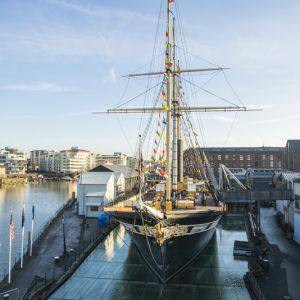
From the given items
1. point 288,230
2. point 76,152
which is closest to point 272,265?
point 288,230

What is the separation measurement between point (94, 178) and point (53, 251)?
17847 mm

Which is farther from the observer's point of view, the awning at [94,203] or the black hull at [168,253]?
the awning at [94,203]

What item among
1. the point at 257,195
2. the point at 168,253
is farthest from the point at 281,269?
the point at 257,195

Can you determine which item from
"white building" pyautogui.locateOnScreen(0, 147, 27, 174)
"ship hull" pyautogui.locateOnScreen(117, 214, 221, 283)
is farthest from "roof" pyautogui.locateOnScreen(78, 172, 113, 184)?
"white building" pyautogui.locateOnScreen(0, 147, 27, 174)

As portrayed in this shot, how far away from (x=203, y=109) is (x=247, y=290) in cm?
1690

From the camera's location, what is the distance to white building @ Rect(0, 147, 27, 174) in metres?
157

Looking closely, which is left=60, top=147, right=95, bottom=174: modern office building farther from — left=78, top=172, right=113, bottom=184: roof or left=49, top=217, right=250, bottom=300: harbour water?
left=49, top=217, right=250, bottom=300: harbour water

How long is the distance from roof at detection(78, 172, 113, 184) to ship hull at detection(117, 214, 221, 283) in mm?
20121

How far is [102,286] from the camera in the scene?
1925cm

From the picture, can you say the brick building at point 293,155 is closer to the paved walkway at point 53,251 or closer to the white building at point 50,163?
the paved walkway at point 53,251

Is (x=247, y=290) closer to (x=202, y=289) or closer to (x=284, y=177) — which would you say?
(x=202, y=289)

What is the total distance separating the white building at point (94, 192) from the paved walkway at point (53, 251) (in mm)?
1671

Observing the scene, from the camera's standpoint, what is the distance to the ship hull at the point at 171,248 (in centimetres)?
1895

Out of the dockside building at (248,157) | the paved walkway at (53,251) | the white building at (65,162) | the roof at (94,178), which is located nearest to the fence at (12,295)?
the paved walkway at (53,251)
